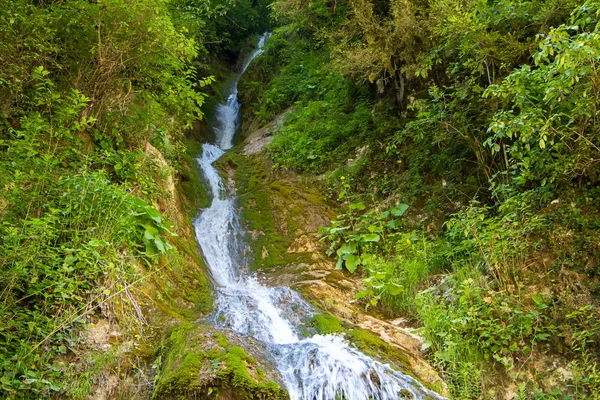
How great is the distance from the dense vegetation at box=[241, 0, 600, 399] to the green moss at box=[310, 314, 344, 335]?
744 millimetres

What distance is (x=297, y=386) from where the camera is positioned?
3.66 metres

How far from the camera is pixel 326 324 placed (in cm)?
484

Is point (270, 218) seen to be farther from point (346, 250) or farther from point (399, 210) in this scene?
point (399, 210)

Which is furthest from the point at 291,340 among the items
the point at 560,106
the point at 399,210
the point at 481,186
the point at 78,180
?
the point at 560,106

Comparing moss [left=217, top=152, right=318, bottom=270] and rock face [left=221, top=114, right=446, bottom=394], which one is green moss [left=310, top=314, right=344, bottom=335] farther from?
moss [left=217, top=152, right=318, bottom=270]

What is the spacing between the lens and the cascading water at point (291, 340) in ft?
12.2

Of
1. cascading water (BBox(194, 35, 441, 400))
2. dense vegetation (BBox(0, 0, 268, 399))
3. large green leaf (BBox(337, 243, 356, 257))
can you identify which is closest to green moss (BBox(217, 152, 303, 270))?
cascading water (BBox(194, 35, 441, 400))

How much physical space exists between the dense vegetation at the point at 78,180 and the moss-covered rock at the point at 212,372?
598mm

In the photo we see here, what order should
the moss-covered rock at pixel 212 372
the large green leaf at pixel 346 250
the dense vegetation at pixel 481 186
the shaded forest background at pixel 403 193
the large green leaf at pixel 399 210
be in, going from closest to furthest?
1. the moss-covered rock at pixel 212 372
2. the shaded forest background at pixel 403 193
3. the dense vegetation at pixel 481 186
4. the large green leaf at pixel 346 250
5. the large green leaf at pixel 399 210

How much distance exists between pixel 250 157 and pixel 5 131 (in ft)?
22.5

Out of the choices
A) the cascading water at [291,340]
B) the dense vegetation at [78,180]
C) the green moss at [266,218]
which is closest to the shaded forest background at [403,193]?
the dense vegetation at [78,180]

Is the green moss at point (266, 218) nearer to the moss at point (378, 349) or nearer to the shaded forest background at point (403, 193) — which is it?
the shaded forest background at point (403, 193)

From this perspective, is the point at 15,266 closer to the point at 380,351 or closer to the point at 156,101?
the point at 380,351

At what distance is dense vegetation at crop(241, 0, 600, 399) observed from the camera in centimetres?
399
